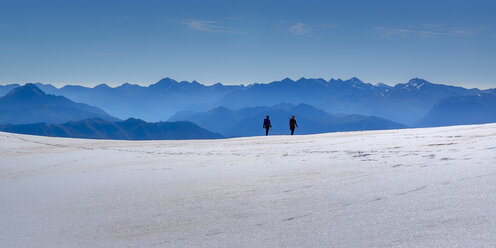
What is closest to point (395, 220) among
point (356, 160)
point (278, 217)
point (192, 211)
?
point (278, 217)

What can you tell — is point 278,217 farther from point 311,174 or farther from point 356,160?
point 356,160

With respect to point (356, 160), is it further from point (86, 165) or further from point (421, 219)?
point (86, 165)

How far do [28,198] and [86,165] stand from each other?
17.9ft

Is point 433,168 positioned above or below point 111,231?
above

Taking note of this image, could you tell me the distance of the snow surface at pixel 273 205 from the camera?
5172 mm

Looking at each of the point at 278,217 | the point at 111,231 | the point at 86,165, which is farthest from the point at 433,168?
the point at 86,165

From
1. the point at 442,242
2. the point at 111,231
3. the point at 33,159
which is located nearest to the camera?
the point at 442,242

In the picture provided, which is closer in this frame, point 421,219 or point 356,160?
point 421,219

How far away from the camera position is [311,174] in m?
9.18

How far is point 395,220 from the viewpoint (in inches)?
214

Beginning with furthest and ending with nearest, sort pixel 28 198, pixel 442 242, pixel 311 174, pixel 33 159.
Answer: pixel 33 159
pixel 311 174
pixel 28 198
pixel 442 242

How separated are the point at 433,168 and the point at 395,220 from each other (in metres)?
3.61

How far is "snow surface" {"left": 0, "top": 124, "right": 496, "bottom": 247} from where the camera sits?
5172mm

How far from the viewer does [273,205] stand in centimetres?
679
